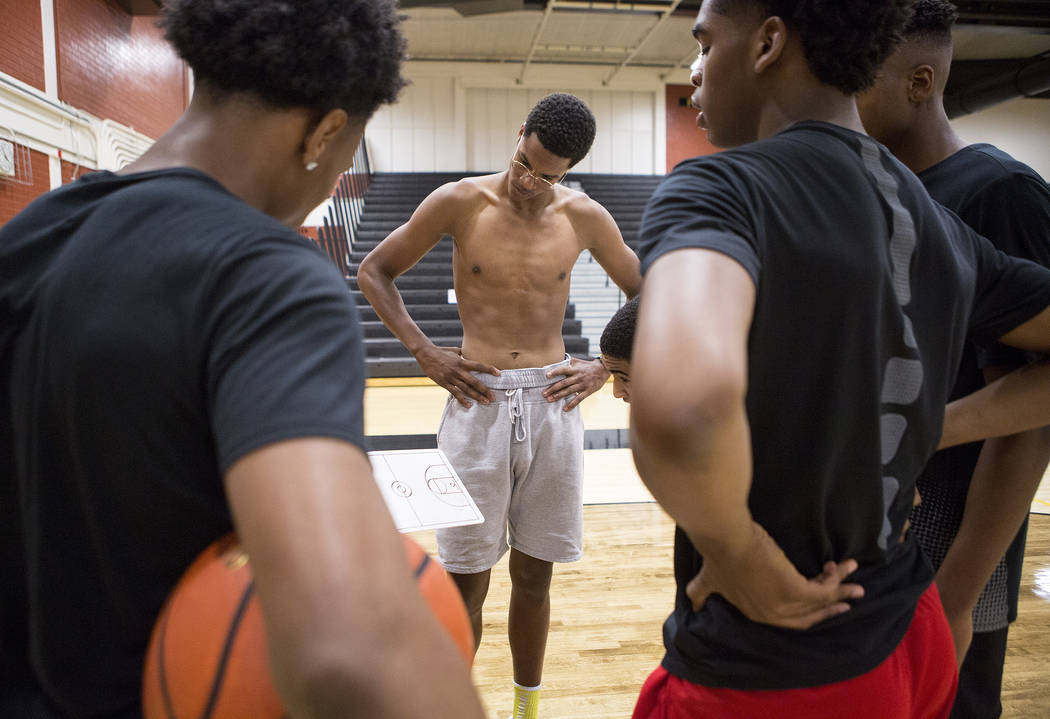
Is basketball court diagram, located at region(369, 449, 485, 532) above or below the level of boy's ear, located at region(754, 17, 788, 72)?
below

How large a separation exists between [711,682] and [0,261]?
953mm

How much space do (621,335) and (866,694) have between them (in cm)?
94

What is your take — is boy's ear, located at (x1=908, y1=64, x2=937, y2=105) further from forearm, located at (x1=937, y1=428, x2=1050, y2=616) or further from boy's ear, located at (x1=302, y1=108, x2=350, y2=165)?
boy's ear, located at (x1=302, y1=108, x2=350, y2=165)

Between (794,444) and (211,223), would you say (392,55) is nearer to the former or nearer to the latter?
(211,223)

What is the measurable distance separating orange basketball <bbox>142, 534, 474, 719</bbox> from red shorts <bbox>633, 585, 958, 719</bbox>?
0.58 metres

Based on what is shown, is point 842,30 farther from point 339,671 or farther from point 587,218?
point 587,218

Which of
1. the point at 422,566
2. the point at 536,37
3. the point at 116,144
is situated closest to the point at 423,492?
the point at 422,566

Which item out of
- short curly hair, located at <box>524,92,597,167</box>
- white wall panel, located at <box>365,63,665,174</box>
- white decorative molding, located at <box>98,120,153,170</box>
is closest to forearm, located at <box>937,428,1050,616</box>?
short curly hair, located at <box>524,92,597,167</box>

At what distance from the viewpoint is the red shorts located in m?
0.91

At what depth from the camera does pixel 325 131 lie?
77 cm

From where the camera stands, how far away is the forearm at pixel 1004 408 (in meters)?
1.12

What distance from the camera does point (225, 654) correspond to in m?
0.61

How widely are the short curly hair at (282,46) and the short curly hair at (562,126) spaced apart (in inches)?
70.9

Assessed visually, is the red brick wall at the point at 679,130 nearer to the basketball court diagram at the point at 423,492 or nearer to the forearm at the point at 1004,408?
the basketball court diagram at the point at 423,492
